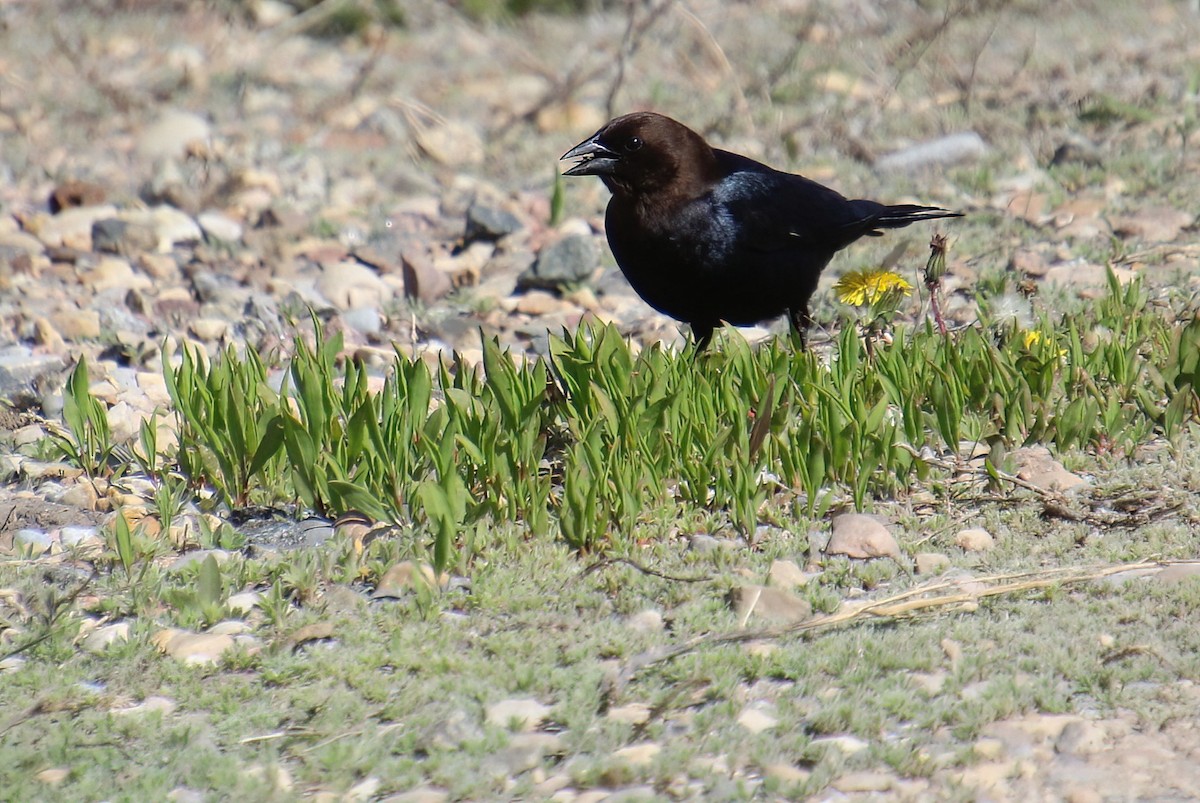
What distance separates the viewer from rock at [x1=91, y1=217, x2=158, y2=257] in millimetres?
6324

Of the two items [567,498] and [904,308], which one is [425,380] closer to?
[567,498]

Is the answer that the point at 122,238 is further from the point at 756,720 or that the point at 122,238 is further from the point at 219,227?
the point at 756,720

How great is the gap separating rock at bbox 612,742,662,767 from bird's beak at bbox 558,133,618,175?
254 centimetres

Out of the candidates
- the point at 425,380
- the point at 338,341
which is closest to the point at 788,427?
the point at 425,380

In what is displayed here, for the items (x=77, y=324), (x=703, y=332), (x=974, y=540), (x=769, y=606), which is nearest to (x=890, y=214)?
(x=703, y=332)

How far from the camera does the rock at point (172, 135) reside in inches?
295

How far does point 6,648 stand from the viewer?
3.17 m

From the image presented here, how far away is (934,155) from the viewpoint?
7.04 meters

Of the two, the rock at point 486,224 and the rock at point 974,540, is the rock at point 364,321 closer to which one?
the rock at point 486,224

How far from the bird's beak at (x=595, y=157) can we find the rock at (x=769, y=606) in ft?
6.81

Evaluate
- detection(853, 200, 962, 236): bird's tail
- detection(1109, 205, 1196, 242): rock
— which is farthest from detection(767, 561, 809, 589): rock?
detection(1109, 205, 1196, 242): rock

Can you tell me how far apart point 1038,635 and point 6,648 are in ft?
6.75

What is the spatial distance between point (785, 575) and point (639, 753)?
74cm

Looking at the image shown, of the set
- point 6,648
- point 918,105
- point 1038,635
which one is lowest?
point 6,648
